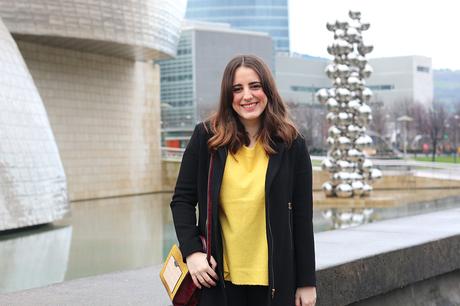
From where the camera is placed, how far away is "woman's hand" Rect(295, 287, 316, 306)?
2422 mm

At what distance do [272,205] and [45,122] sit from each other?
14.2 meters

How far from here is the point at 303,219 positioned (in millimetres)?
2455

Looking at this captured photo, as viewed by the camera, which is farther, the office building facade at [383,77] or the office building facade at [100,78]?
the office building facade at [383,77]

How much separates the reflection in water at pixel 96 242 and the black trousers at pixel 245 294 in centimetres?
481

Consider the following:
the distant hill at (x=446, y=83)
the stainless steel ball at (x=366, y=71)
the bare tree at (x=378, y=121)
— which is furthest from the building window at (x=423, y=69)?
the stainless steel ball at (x=366, y=71)

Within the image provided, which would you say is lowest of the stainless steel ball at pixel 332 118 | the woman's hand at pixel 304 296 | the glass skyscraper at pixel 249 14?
the woman's hand at pixel 304 296

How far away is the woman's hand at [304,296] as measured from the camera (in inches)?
95.3

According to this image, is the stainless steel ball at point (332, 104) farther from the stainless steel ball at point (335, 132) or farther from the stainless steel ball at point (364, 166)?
the stainless steel ball at point (364, 166)

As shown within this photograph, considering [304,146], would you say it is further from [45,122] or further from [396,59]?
[396,59]

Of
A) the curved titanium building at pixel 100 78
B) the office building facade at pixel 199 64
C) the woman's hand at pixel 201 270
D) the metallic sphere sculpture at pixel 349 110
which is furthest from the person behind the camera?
the office building facade at pixel 199 64

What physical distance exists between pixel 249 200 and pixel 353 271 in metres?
1.43

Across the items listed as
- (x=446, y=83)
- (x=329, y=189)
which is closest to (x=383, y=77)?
(x=329, y=189)

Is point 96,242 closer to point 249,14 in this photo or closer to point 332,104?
point 332,104

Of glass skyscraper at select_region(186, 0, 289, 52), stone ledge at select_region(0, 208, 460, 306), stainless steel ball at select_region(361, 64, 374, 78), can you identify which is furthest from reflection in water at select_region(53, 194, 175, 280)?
glass skyscraper at select_region(186, 0, 289, 52)
